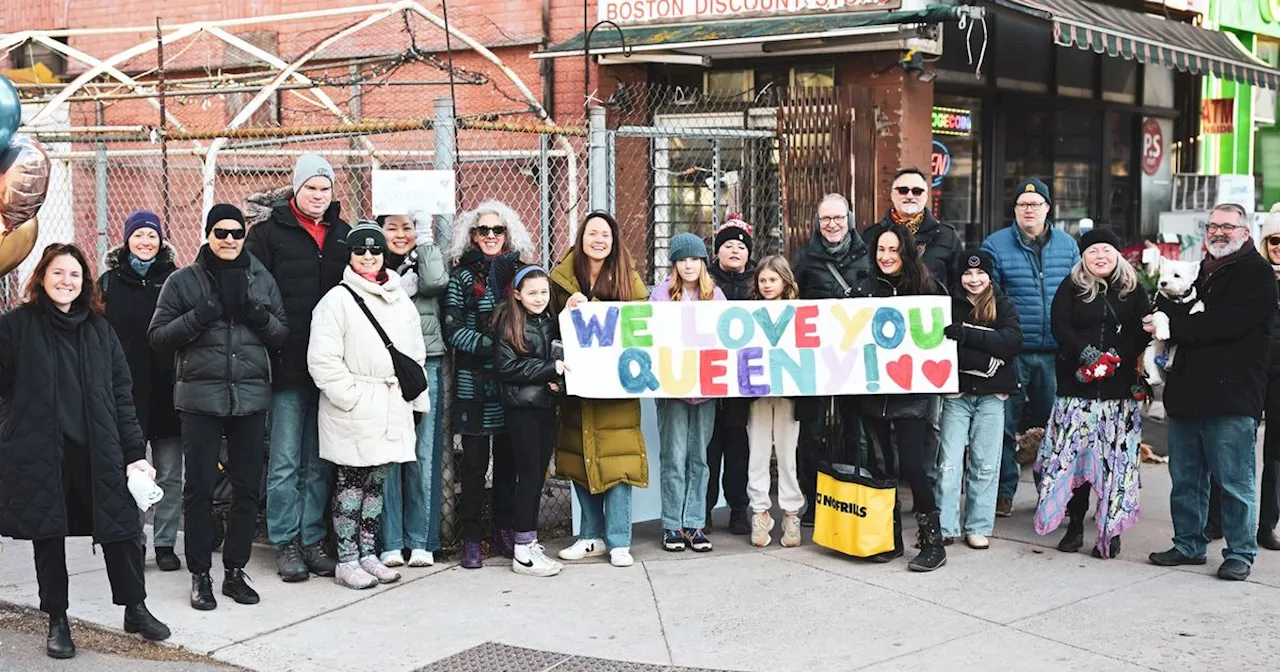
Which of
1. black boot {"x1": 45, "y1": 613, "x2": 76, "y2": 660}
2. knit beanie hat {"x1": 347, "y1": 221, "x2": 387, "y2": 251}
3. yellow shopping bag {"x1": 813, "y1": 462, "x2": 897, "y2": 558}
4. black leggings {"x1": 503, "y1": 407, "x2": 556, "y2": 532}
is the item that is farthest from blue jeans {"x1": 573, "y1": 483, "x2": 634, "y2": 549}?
black boot {"x1": 45, "y1": 613, "x2": 76, "y2": 660}

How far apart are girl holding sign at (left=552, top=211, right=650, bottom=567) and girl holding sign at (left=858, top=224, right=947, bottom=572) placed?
4.12 feet

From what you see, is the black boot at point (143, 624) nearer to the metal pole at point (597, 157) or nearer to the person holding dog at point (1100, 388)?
the metal pole at point (597, 157)

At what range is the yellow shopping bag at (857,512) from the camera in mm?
6980

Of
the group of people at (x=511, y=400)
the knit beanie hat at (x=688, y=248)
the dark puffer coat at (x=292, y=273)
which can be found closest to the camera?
the group of people at (x=511, y=400)

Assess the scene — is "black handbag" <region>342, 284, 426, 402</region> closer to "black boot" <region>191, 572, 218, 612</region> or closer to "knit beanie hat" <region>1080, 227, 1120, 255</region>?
"black boot" <region>191, 572, 218, 612</region>

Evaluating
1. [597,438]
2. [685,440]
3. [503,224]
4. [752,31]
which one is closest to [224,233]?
[503,224]

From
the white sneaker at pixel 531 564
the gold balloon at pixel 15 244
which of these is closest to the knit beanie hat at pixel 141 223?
the gold balloon at pixel 15 244

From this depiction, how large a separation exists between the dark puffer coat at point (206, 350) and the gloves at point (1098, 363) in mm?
4048

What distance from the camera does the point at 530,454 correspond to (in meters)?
6.81

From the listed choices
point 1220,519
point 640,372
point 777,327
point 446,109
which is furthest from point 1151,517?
point 446,109

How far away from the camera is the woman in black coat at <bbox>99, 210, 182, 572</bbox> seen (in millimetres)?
6805

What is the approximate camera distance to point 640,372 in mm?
7090

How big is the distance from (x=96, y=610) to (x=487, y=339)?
2.17 meters

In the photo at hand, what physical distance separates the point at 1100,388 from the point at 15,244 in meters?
5.16
